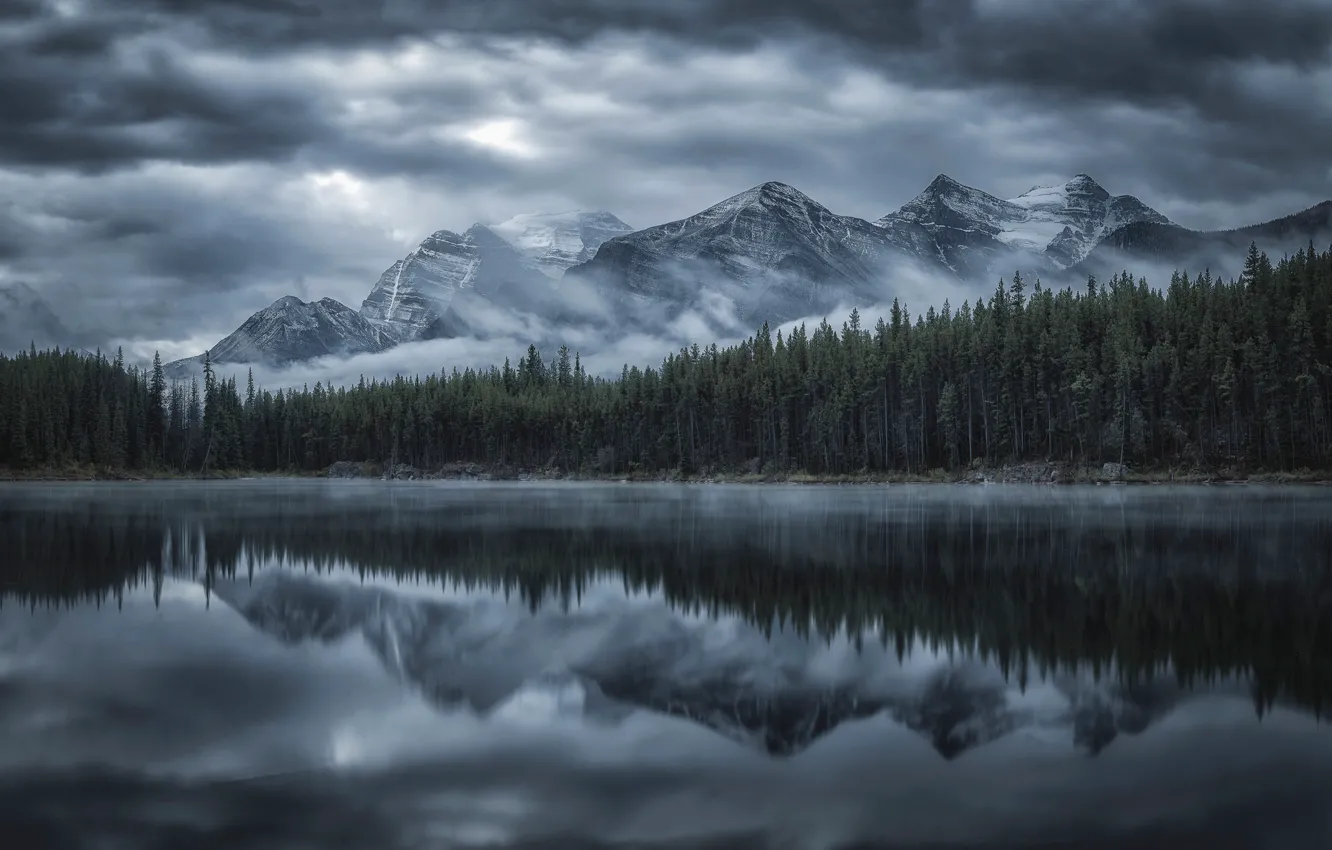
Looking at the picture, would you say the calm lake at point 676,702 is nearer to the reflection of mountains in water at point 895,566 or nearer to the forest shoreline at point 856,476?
the reflection of mountains in water at point 895,566

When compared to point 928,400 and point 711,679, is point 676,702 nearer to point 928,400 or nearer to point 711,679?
point 711,679

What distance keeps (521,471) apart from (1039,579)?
166621mm

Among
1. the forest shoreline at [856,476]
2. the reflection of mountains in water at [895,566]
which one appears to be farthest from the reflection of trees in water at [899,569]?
the forest shoreline at [856,476]

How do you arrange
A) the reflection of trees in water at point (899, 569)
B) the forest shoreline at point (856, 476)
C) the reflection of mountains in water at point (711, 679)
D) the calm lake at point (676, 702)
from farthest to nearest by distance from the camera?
the forest shoreline at point (856, 476), the reflection of trees in water at point (899, 569), the reflection of mountains in water at point (711, 679), the calm lake at point (676, 702)

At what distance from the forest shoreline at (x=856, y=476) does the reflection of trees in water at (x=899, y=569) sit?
191 ft

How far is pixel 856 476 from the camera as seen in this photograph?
13638cm

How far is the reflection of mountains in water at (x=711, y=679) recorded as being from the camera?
13922 mm

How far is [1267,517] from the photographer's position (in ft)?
162

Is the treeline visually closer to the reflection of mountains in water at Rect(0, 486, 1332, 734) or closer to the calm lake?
the reflection of mountains in water at Rect(0, 486, 1332, 734)

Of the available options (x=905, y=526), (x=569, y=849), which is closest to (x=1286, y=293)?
(x=905, y=526)

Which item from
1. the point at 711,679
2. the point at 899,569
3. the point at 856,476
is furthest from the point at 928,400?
the point at 711,679

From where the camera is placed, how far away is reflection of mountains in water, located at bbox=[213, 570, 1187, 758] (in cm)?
1392

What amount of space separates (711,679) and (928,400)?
404 ft

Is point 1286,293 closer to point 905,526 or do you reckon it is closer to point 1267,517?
point 1267,517
